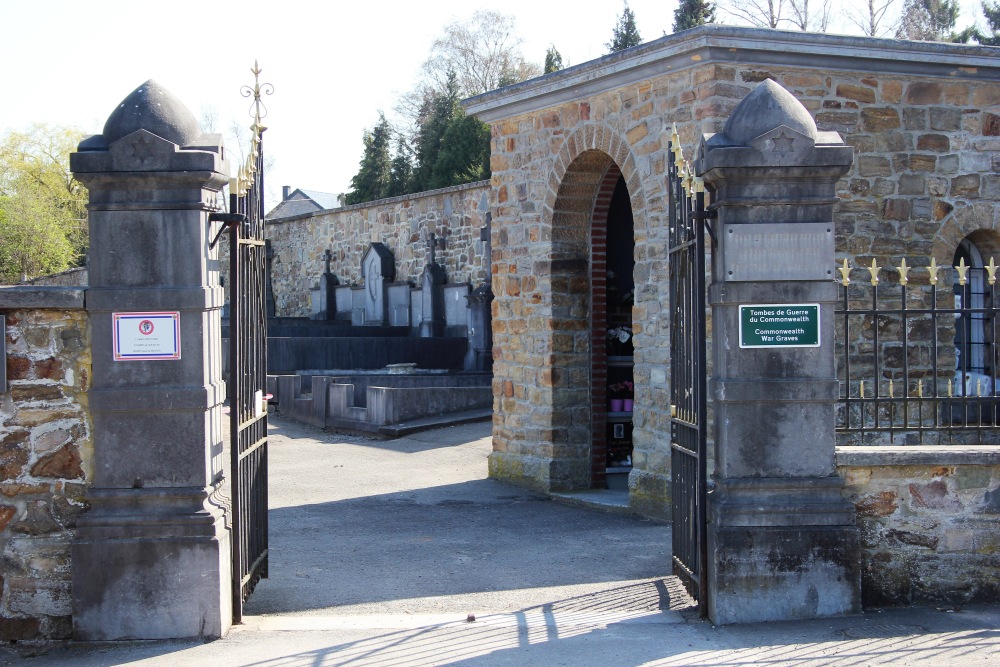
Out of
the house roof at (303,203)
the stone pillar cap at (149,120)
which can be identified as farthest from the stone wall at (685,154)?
the house roof at (303,203)

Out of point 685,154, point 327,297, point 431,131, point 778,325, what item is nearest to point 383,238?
point 327,297

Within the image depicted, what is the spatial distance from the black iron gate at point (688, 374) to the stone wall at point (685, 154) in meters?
2.51

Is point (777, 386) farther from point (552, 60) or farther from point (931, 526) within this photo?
point (552, 60)

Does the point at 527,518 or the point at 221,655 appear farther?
the point at 527,518

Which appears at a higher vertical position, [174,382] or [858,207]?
[858,207]

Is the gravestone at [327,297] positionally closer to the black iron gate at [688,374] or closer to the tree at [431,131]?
the tree at [431,131]

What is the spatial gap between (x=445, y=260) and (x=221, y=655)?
19.4 metres

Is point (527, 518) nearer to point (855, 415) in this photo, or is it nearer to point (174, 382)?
point (855, 415)

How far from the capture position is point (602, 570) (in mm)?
6977

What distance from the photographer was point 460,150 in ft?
113

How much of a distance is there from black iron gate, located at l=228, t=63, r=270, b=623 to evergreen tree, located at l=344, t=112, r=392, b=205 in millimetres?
32260

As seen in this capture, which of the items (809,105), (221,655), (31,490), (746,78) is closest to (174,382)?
A: (31,490)

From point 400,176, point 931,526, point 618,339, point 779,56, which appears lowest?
point 931,526

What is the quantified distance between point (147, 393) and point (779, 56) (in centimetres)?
596
